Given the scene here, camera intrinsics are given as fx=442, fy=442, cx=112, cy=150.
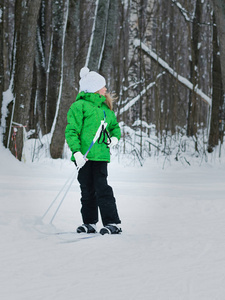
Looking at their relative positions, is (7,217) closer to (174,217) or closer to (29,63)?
(174,217)

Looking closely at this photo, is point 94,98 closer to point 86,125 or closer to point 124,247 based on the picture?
point 86,125

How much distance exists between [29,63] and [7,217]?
527 centimetres

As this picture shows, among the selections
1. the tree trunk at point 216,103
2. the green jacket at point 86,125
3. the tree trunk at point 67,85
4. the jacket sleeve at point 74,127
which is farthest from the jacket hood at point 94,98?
the tree trunk at point 216,103

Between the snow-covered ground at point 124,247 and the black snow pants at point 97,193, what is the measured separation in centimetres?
24

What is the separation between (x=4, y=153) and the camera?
27.1ft

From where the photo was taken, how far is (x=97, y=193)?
407 centimetres

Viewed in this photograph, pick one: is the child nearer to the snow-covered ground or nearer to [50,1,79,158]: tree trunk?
the snow-covered ground

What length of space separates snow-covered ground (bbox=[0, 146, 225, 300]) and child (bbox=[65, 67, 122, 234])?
25 cm

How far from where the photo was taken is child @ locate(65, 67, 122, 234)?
3.98 metres

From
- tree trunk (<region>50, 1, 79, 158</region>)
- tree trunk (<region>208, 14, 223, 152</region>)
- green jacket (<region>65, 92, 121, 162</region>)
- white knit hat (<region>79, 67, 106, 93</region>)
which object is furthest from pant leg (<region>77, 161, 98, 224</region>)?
tree trunk (<region>208, 14, 223, 152</region>)

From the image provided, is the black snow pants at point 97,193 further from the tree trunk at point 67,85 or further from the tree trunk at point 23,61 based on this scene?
the tree trunk at point 67,85

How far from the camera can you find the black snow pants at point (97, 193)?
4.04m

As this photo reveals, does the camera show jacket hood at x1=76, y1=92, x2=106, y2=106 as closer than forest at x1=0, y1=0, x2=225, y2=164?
Yes

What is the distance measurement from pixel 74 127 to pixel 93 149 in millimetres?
262
